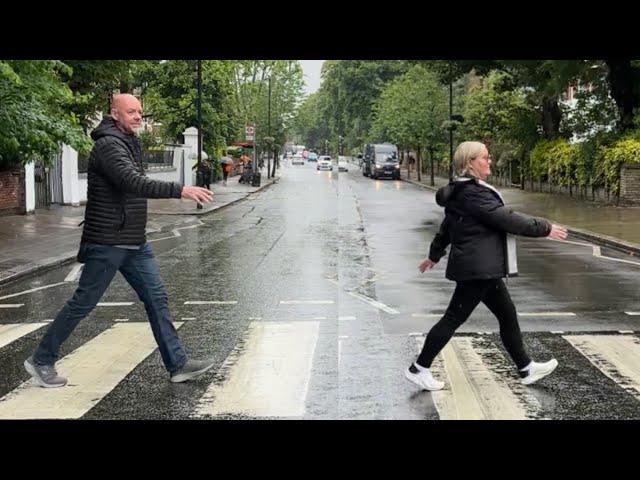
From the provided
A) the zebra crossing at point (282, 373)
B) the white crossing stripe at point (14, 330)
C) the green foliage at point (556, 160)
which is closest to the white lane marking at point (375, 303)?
the zebra crossing at point (282, 373)

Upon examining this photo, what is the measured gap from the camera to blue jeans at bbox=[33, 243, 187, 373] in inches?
245

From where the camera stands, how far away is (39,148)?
1619 cm

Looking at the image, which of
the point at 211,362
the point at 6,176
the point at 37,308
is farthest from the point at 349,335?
the point at 6,176

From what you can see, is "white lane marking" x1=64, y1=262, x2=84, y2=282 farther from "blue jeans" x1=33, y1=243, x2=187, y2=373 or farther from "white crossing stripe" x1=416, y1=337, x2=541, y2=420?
"white crossing stripe" x1=416, y1=337, x2=541, y2=420

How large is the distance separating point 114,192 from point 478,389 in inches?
111

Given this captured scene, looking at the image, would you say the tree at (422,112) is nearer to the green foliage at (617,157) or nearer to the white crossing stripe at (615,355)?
the green foliage at (617,157)

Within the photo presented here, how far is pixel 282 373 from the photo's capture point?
6.80 metres

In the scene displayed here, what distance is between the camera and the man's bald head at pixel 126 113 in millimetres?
6207

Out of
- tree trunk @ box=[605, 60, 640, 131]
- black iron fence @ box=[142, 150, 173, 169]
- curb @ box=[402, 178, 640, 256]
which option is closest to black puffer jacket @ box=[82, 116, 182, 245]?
curb @ box=[402, 178, 640, 256]

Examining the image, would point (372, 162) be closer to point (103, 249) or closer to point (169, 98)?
point (169, 98)

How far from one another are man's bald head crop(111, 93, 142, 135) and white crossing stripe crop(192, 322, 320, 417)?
1893 mm

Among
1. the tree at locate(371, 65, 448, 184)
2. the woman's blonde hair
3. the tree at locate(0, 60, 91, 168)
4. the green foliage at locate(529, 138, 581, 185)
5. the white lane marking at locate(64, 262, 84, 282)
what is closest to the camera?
the woman's blonde hair

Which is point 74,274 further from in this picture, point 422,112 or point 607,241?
point 422,112
